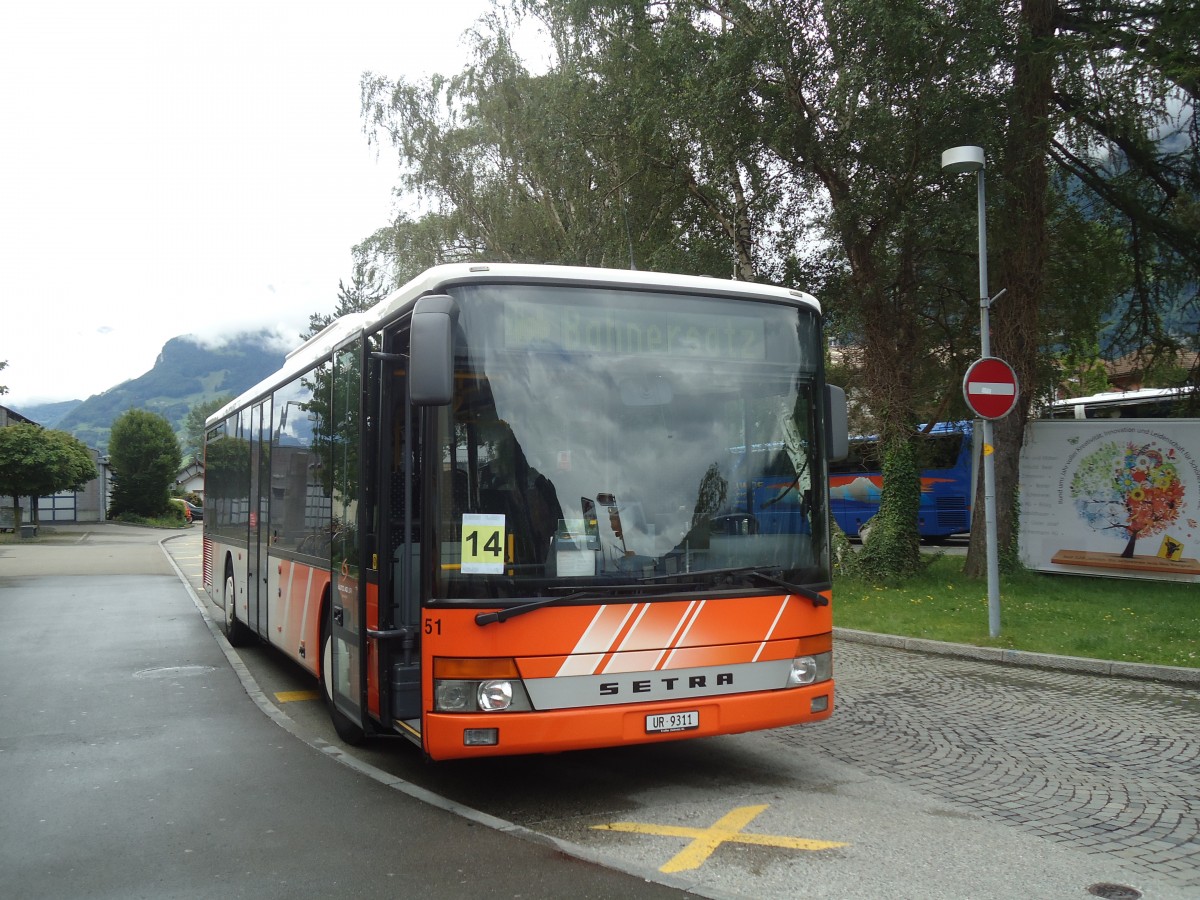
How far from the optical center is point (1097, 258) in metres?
19.4

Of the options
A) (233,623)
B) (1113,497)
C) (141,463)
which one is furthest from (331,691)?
(141,463)

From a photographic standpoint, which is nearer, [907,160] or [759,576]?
[759,576]

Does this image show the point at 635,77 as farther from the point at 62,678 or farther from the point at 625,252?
the point at 62,678

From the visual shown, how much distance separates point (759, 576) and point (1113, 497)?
12.7 meters

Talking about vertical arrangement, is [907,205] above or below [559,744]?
above

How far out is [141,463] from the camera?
Answer: 70562mm

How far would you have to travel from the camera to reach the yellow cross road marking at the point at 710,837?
5051mm

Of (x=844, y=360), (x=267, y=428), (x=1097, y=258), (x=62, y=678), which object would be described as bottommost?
(x=62, y=678)

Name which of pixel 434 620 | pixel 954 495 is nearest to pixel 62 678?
pixel 434 620

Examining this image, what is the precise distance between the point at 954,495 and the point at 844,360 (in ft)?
39.5

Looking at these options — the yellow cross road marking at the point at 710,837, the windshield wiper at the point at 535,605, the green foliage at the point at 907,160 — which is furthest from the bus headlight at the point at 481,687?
the green foliage at the point at 907,160

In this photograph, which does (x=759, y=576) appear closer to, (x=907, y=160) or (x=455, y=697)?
(x=455, y=697)

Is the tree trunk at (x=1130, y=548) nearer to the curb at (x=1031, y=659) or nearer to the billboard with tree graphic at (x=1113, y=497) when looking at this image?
the billboard with tree graphic at (x=1113, y=497)

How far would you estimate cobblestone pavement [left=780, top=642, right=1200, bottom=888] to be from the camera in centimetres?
561
